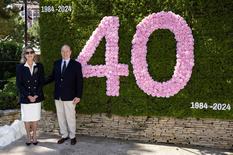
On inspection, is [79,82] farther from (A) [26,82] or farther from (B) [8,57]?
(B) [8,57]

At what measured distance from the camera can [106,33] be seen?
28.3 feet

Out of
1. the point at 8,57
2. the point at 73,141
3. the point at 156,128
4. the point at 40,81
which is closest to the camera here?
the point at 40,81

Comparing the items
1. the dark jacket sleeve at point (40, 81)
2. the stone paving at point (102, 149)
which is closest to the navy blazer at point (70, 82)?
the dark jacket sleeve at point (40, 81)

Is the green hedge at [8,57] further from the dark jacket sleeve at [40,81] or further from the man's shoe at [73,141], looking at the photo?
the man's shoe at [73,141]

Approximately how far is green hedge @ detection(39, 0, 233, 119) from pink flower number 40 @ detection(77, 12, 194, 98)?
85 millimetres

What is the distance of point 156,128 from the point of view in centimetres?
866

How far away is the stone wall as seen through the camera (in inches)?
325

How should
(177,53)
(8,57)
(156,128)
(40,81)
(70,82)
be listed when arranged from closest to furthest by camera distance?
(177,53) → (70,82) → (40,81) → (156,128) → (8,57)

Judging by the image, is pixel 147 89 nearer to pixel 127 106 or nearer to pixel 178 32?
pixel 127 106

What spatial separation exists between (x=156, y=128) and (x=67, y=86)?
72.8 inches

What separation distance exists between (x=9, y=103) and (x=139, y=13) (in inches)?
155

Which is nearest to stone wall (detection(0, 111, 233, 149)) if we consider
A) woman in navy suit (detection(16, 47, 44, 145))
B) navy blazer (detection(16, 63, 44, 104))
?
woman in navy suit (detection(16, 47, 44, 145))

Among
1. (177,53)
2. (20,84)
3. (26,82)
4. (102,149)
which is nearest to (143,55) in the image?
(177,53)

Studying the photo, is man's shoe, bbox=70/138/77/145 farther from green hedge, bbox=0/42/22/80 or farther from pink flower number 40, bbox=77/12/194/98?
green hedge, bbox=0/42/22/80
